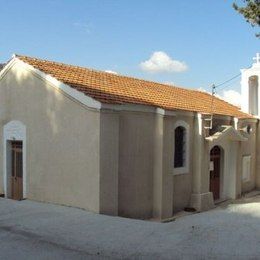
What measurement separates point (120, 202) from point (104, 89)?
4.24 metres

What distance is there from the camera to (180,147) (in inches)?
709

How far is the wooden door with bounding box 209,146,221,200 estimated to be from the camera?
20781 millimetres

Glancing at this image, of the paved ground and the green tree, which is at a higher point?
the green tree

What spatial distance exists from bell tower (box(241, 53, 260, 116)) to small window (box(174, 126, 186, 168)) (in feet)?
29.1

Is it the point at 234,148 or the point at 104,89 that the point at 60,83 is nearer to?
the point at 104,89

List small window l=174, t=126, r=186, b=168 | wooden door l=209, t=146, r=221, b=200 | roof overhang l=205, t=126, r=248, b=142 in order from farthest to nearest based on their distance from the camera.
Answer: wooden door l=209, t=146, r=221, b=200, roof overhang l=205, t=126, r=248, b=142, small window l=174, t=126, r=186, b=168

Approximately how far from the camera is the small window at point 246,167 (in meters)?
23.2

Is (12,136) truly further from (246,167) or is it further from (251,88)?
(251,88)

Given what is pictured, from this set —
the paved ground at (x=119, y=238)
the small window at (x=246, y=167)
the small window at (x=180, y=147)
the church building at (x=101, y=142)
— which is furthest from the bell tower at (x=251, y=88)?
the paved ground at (x=119, y=238)

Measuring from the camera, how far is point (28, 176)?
1529 centimetres

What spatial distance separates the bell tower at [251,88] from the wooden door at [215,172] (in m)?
5.59

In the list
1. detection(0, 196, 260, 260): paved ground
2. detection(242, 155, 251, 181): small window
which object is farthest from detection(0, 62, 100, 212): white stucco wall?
detection(242, 155, 251, 181): small window

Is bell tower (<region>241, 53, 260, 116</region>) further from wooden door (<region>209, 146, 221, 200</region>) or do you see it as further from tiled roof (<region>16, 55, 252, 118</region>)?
wooden door (<region>209, 146, 221, 200</region>)

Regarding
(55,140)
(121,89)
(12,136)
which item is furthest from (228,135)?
(12,136)
